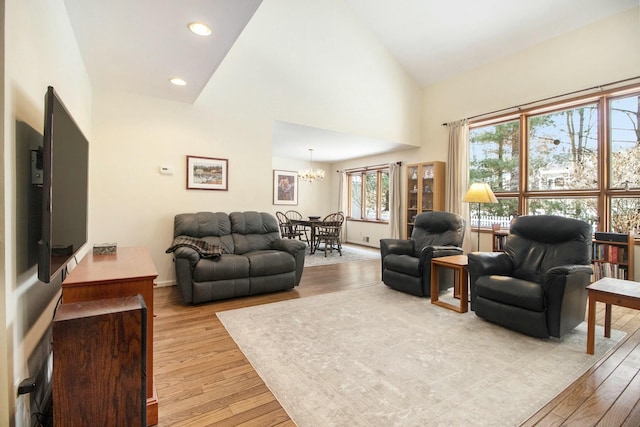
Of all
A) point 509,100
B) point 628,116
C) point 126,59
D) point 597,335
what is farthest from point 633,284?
point 126,59

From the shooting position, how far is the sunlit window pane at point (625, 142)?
3791 millimetres

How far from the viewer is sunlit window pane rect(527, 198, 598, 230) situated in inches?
165

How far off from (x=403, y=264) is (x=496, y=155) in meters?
3.09

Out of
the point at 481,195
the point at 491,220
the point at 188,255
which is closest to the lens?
the point at 188,255

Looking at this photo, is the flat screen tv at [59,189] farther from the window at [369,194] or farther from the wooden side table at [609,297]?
the window at [369,194]

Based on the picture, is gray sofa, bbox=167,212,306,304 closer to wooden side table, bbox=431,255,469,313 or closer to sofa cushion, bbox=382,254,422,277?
sofa cushion, bbox=382,254,422,277

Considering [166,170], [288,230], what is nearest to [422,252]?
[166,170]

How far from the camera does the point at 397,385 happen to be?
1.84 meters

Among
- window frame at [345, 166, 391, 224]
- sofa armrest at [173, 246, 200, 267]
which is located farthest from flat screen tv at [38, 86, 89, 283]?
window frame at [345, 166, 391, 224]

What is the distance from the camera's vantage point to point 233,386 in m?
1.84

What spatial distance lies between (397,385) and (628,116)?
461cm

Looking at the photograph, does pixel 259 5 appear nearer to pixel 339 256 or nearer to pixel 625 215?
pixel 625 215

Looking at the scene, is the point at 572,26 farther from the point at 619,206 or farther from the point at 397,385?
the point at 397,385

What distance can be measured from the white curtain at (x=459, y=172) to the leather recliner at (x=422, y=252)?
173 cm
